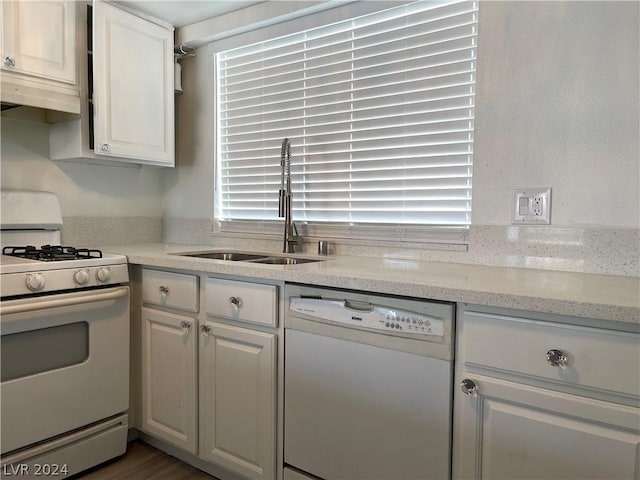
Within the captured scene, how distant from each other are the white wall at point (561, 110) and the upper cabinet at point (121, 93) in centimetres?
164

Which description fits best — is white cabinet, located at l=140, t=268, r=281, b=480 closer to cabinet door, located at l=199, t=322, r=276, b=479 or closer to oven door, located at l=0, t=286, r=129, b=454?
cabinet door, located at l=199, t=322, r=276, b=479

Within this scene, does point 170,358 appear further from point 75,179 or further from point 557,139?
point 557,139

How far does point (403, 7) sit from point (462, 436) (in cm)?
166

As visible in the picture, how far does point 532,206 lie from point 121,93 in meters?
1.95

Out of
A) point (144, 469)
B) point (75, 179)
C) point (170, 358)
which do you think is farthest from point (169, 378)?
point (75, 179)

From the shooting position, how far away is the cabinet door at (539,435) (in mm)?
979

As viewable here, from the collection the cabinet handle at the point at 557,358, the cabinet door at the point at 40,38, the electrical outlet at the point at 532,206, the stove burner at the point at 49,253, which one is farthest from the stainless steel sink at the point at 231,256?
the cabinet handle at the point at 557,358

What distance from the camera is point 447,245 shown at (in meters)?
1.78

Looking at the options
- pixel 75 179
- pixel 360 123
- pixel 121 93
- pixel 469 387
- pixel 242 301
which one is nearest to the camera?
pixel 469 387

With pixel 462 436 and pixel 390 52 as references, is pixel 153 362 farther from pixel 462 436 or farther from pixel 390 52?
pixel 390 52

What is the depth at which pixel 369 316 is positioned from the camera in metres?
1.34

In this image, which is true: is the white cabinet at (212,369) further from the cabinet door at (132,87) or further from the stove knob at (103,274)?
the cabinet door at (132,87)

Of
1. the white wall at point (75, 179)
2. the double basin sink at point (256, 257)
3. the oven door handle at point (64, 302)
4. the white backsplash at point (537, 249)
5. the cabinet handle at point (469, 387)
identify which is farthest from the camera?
the white wall at point (75, 179)

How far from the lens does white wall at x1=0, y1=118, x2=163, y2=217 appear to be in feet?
6.97
